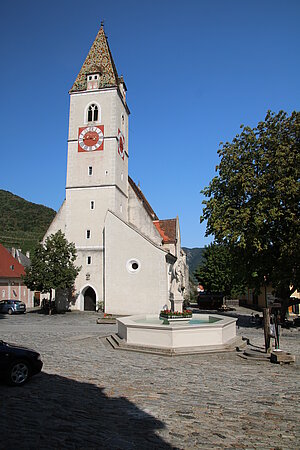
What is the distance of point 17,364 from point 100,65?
110 ft

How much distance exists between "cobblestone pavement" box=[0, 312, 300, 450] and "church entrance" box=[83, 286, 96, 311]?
20087mm

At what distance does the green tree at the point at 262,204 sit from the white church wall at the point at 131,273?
731 centimetres

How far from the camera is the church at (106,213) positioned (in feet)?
95.0

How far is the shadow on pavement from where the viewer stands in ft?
16.3

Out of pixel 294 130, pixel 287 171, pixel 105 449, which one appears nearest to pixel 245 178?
pixel 287 171

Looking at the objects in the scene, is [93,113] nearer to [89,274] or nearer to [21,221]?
[89,274]

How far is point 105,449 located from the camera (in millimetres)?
4762

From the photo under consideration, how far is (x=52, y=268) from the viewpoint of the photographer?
94.6ft

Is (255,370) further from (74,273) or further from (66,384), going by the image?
(74,273)

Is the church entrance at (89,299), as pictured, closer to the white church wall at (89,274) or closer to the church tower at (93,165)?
the church tower at (93,165)

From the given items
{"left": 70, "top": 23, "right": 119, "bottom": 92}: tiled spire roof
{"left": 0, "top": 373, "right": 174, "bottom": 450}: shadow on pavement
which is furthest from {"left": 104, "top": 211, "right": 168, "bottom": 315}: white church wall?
{"left": 0, "top": 373, "right": 174, "bottom": 450}: shadow on pavement

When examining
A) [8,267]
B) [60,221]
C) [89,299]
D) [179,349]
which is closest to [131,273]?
[89,299]

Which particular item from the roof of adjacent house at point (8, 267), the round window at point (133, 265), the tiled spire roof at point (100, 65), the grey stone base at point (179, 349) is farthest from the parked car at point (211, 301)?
the grey stone base at point (179, 349)

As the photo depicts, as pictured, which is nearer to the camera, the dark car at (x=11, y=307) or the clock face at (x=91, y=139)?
the dark car at (x=11, y=307)
